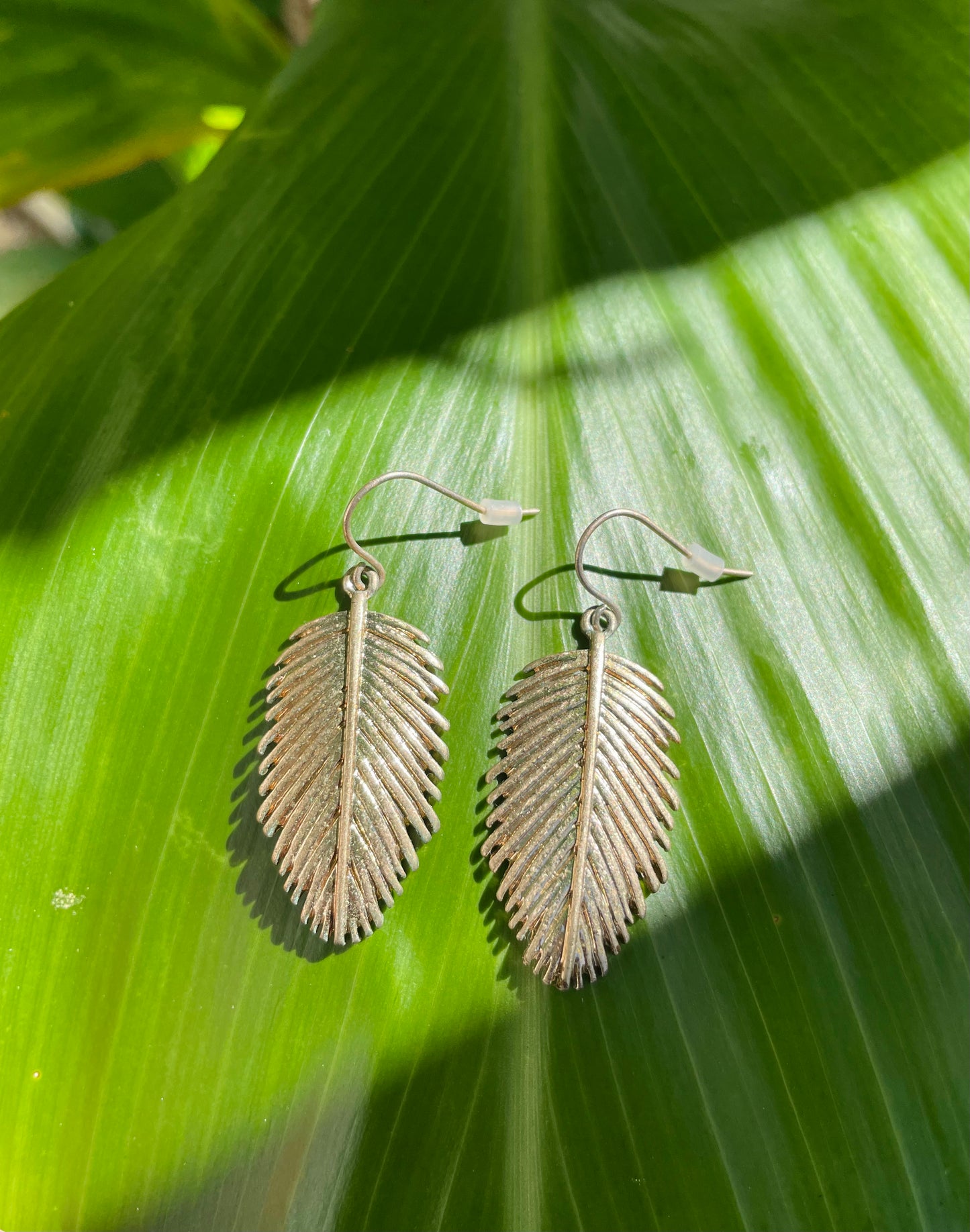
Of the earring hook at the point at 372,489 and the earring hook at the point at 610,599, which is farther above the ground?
the earring hook at the point at 372,489

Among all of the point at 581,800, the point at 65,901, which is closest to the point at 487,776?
the point at 581,800

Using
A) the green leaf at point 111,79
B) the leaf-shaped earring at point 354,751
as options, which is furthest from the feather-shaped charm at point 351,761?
the green leaf at point 111,79

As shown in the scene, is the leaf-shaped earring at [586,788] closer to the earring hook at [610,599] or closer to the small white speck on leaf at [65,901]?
the earring hook at [610,599]

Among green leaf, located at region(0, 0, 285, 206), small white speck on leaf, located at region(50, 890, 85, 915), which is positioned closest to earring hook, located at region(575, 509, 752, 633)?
small white speck on leaf, located at region(50, 890, 85, 915)

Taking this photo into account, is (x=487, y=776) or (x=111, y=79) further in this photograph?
(x=111, y=79)

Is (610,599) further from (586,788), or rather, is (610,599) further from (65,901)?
(65,901)

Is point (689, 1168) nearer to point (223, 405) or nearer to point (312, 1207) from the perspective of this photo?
point (312, 1207)

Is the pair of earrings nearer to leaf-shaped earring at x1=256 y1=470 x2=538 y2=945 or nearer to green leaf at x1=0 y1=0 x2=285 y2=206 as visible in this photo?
leaf-shaped earring at x1=256 y1=470 x2=538 y2=945
